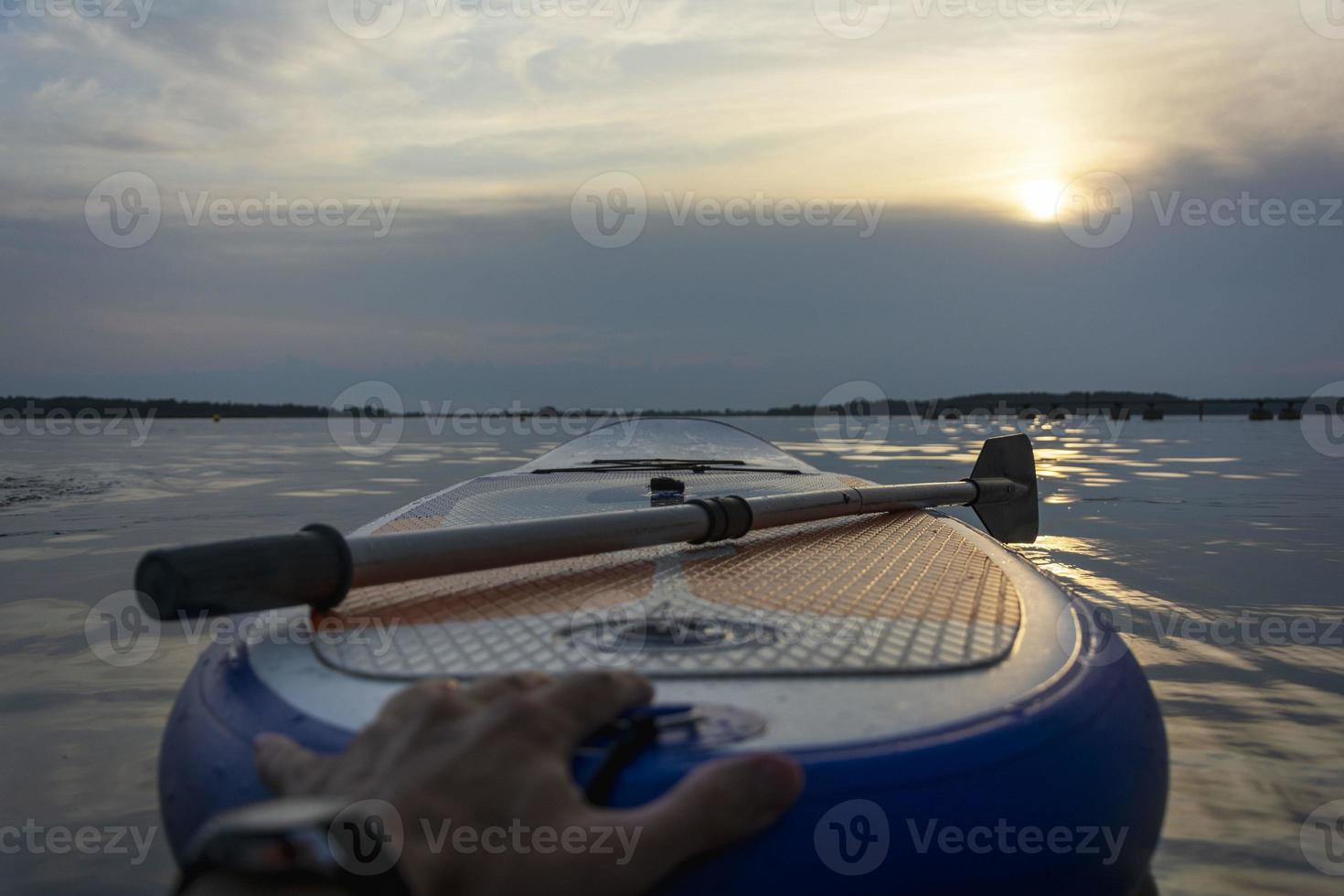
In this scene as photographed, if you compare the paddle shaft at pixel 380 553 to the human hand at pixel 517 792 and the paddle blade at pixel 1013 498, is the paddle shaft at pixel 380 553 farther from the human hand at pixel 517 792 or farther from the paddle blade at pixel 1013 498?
the paddle blade at pixel 1013 498

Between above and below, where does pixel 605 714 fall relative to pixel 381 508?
above

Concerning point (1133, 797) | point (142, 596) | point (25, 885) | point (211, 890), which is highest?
point (142, 596)

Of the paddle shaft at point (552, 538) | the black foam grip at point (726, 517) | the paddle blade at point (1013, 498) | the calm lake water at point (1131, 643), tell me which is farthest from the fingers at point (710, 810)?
the paddle blade at point (1013, 498)

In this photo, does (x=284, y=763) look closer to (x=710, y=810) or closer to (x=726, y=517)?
(x=710, y=810)

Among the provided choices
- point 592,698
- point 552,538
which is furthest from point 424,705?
point 552,538

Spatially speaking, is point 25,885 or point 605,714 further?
point 25,885

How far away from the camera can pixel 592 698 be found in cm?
121

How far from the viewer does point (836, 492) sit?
3.43 meters

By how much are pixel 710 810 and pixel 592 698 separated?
21cm

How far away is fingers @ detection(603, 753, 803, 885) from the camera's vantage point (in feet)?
3.47

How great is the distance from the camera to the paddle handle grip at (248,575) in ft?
5.08

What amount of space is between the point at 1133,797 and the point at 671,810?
32.0 inches

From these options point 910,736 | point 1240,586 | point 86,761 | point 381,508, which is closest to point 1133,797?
point 910,736

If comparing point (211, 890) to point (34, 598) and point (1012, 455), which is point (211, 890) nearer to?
point (34, 598)
